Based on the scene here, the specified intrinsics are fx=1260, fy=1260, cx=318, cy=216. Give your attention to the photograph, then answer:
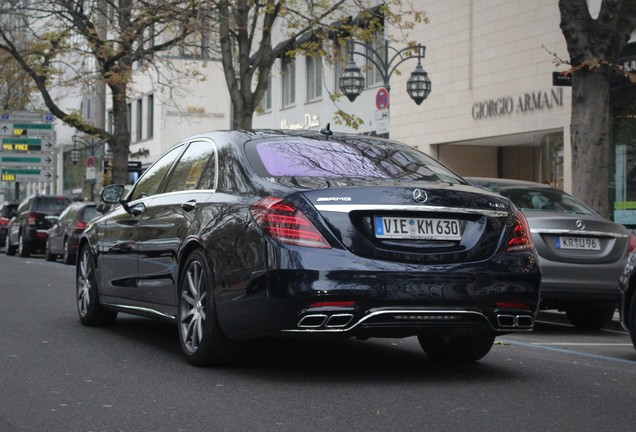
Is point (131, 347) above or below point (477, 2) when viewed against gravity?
below

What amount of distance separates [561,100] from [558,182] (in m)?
1.96

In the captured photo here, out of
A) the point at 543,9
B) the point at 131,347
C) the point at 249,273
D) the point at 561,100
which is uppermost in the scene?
the point at 543,9

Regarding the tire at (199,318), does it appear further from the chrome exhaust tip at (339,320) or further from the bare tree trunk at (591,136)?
the bare tree trunk at (591,136)

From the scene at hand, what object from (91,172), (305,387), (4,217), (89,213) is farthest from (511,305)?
(91,172)

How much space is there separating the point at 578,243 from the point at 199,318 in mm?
4611

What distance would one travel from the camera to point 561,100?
982 inches

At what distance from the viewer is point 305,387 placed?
702cm

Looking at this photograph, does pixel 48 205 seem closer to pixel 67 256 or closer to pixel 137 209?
pixel 67 256

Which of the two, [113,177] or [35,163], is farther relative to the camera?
[35,163]

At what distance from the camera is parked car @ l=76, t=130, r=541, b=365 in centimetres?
689

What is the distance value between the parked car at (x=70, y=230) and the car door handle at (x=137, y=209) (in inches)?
738

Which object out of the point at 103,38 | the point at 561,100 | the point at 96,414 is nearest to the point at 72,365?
the point at 96,414

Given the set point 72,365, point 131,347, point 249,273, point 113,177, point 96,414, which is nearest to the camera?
point 96,414

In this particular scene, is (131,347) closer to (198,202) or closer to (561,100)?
(198,202)
